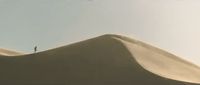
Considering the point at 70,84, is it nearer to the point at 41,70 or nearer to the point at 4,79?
the point at 41,70

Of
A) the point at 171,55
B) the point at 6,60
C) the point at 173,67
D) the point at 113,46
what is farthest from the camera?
the point at 171,55

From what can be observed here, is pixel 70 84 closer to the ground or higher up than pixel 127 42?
closer to the ground

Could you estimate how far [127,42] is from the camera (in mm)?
7512

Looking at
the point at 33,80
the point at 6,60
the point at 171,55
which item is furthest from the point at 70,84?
the point at 171,55

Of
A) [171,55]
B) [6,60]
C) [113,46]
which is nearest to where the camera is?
[6,60]

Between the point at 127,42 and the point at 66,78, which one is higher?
the point at 127,42

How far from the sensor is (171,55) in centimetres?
865

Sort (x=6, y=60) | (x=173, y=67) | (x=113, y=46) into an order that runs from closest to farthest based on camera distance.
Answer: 1. (x=6, y=60)
2. (x=113, y=46)
3. (x=173, y=67)

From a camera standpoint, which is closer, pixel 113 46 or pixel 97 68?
pixel 97 68

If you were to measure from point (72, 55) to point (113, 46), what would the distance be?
685mm

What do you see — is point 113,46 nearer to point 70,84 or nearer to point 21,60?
point 70,84

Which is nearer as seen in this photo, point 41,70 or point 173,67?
point 41,70

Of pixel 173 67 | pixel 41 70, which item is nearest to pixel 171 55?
pixel 173 67

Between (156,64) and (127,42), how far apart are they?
1.85 ft
